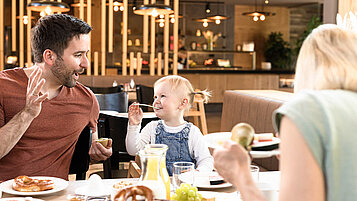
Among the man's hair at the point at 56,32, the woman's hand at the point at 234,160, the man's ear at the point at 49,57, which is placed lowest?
the woman's hand at the point at 234,160

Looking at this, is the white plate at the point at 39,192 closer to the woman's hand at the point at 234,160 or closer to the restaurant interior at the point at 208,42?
the woman's hand at the point at 234,160

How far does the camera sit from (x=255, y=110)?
421cm

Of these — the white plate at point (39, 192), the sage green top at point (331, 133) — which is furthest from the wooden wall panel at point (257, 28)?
the sage green top at point (331, 133)

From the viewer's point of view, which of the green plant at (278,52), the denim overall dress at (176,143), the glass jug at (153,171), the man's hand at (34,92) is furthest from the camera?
the green plant at (278,52)

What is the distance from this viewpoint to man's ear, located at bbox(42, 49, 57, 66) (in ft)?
8.03

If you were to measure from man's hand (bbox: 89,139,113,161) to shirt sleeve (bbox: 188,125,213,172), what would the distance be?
0.44 m

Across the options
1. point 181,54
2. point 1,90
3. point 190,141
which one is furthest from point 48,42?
point 181,54

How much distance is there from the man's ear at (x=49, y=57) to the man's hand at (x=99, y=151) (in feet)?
1.54

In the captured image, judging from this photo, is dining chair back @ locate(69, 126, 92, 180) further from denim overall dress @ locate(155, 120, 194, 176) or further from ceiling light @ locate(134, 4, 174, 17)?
ceiling light @ locate(134, 4, 174, 17)

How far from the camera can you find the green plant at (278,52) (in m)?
14.5

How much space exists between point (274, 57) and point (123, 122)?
11.8 metres

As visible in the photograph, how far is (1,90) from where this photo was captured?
227 centimetres

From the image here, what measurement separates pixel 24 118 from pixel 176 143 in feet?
2.72

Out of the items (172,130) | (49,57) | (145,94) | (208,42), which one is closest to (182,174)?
(172,130)
